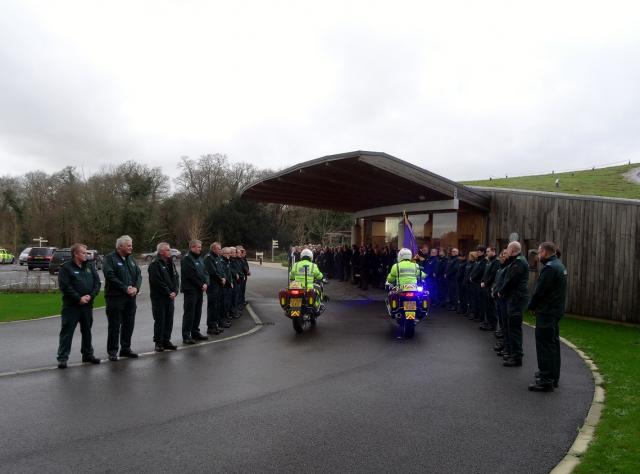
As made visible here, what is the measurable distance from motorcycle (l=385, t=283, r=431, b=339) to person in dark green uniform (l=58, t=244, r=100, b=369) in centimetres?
578

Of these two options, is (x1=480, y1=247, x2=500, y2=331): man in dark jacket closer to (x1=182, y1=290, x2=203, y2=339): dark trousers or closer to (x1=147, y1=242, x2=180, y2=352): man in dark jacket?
(x1=182, y1=290, x2=203, y2=339): dark trousers

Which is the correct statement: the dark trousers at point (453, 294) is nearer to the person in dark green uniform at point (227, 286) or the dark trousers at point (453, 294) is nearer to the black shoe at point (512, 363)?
the person in dark green uniform at point (227, 286)

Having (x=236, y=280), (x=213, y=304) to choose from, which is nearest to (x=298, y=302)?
(x=213, y=304)

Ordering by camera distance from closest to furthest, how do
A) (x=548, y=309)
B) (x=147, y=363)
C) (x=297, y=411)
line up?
1. (x=297, y=411)
2. (x=548, y=309)
3. (x=147, y=363)

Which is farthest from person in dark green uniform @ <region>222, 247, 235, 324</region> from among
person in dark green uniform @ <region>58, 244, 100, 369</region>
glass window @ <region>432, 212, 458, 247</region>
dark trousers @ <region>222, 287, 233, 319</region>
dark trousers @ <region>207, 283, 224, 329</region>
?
glass window @ <region>432, 212, 458, 247</region>

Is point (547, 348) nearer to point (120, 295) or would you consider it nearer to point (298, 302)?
point (298, 302)

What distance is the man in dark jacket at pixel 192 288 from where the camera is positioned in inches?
398

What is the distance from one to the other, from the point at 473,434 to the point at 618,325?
411 inches

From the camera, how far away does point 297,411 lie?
5.70m

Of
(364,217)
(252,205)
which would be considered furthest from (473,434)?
(252,205)

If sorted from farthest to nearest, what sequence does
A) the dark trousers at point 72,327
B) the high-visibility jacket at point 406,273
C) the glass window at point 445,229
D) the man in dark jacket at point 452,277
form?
the glass window at point 445,229, the man in dark jacket at point 452,277, the high-visibility jacket at point 406,273, the dark trousers at point 72,327

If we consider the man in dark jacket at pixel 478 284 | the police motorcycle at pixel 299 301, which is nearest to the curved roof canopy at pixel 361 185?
the man in dark jacket at pixel 478 284

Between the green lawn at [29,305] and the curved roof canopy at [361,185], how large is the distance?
892cm

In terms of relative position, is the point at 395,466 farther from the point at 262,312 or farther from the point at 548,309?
the point at 262,312
